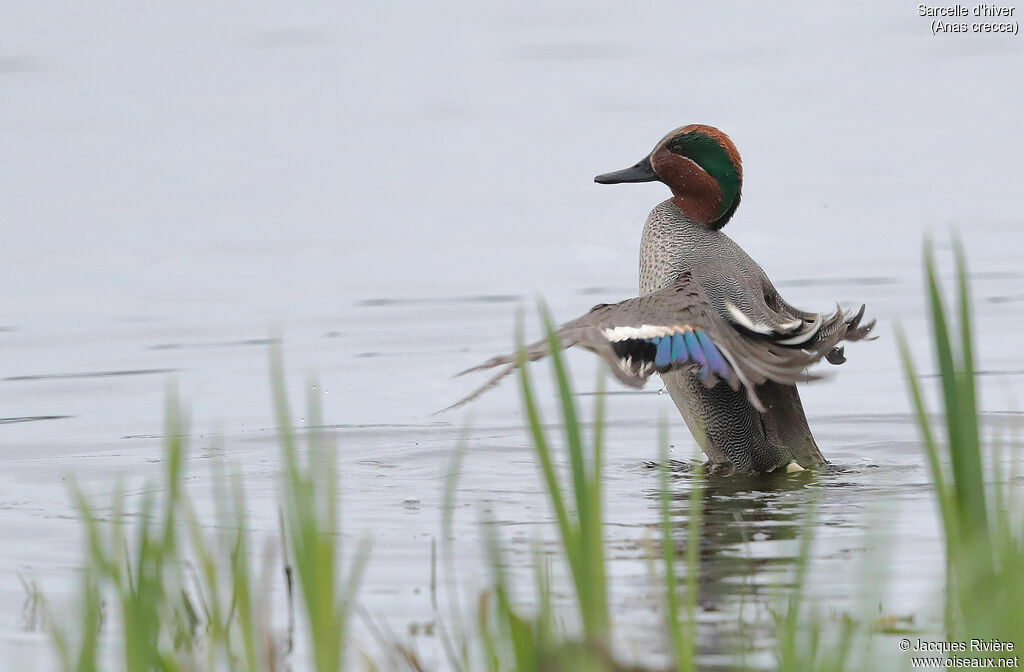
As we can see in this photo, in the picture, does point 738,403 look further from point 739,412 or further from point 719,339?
point 719,339

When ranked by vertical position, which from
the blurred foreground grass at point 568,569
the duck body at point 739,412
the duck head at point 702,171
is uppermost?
the duck head at point 702,171

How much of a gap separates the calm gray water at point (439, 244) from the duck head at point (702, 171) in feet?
3.01

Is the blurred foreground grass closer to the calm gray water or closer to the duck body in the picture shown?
the calm gray water

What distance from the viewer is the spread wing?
5324mm

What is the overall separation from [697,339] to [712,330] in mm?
66

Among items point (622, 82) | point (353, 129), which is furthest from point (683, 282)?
point (622, 82)

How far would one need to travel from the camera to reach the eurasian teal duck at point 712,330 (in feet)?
18.0

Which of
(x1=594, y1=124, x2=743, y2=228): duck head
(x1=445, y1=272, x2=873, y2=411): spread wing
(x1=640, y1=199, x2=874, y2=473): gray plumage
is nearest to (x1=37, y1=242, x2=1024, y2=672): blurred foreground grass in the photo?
(x1=445, y1=272, x2=873, y2=411): spread wing

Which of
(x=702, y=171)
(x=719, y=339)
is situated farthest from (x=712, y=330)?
(x=702, y=171)

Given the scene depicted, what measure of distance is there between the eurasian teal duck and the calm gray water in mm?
284

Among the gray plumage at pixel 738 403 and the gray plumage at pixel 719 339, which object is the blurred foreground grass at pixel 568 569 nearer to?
the gray plumage at pixel 719 339

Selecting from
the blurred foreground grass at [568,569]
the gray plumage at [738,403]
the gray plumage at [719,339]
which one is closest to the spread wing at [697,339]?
the gray plumage at [719,339]

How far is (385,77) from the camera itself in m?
14.0

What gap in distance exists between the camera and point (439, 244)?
10727mm
